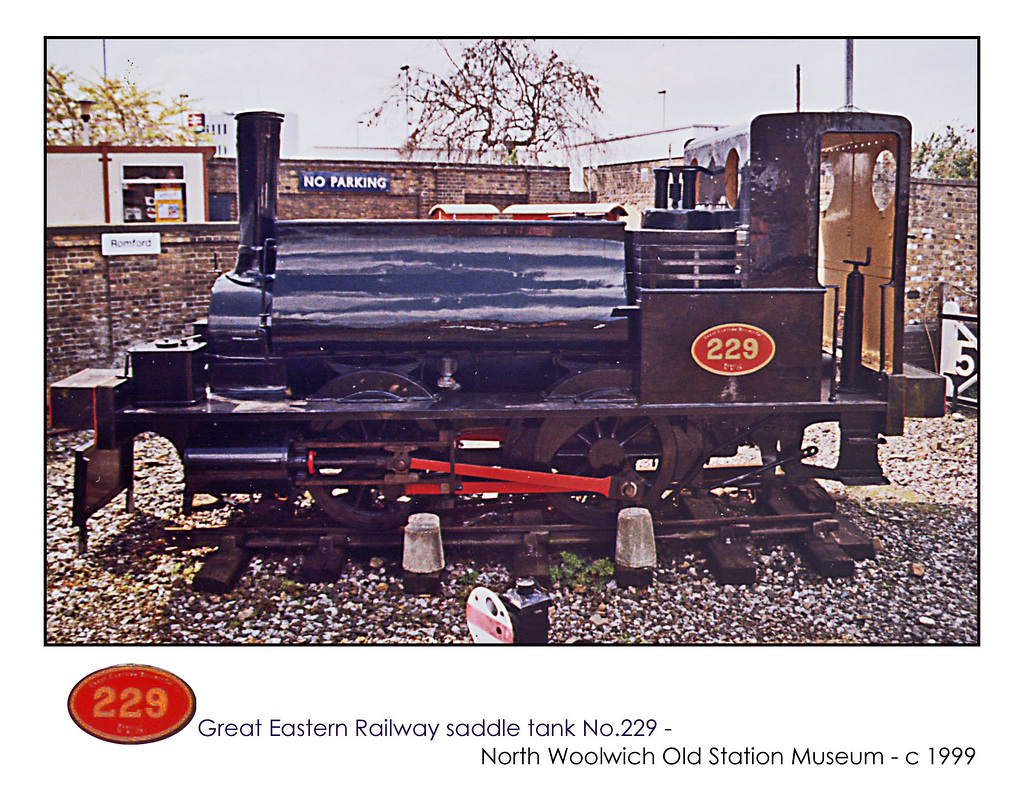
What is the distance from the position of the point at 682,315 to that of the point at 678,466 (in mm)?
925

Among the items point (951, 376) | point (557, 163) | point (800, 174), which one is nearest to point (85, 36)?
point (557, 163)

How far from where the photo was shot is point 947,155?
584 centimetres

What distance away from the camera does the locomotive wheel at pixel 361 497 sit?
5090 mm

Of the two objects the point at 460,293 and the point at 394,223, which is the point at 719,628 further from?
the point at 394,223

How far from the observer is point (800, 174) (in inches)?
193

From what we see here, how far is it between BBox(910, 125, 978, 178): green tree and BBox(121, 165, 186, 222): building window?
609cm

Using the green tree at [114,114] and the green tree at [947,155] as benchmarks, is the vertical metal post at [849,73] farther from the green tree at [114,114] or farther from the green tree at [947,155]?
the green tree at [114,114]

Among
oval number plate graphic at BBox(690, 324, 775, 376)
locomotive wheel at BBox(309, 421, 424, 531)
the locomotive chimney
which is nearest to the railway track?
locomotive wheel at BBox(309, 421, 424, 531)

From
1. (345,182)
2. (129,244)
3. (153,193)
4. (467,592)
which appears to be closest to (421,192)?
(345,182)

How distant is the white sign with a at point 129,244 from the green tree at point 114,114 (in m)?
0.93

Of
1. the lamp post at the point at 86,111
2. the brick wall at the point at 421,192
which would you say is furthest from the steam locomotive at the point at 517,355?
the brick wall at the point at 421,192

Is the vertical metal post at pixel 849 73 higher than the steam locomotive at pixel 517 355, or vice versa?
the vertical metal post at pixel 849 73
